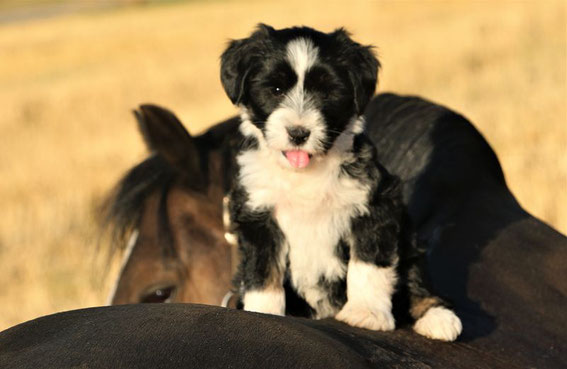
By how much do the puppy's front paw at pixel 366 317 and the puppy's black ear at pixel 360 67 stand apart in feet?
2.13

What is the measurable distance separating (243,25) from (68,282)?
868 inches

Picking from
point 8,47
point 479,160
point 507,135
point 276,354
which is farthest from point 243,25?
point 276,354

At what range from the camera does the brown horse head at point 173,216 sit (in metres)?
4.68

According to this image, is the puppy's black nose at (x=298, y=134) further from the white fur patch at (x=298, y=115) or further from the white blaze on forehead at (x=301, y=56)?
the white blaze on forehead at (x=301, y=56)

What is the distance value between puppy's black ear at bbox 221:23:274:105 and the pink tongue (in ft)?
0.99

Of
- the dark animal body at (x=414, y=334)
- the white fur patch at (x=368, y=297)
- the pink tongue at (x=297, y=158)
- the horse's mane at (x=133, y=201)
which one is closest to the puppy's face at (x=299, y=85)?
the pink tongue at (x=297, y=158)

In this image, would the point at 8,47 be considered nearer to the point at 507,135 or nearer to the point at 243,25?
the point at 243,25

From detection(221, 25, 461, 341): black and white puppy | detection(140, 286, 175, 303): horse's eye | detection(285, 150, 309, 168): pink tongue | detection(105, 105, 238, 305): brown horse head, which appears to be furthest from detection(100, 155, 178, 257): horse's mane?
detection(285, 150, 309, 168): pink tongue

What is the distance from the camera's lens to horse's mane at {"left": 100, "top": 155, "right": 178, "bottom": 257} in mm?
4914

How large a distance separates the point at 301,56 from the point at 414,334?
1.00 m

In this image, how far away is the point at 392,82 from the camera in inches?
632

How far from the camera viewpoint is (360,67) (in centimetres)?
345

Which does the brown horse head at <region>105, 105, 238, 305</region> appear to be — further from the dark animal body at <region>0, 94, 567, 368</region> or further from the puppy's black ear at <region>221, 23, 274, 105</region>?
the puppy's black ear at <region>221, 23, 274, 105</region>

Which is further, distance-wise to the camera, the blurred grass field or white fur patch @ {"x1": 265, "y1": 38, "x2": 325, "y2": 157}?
the blurred grass field
